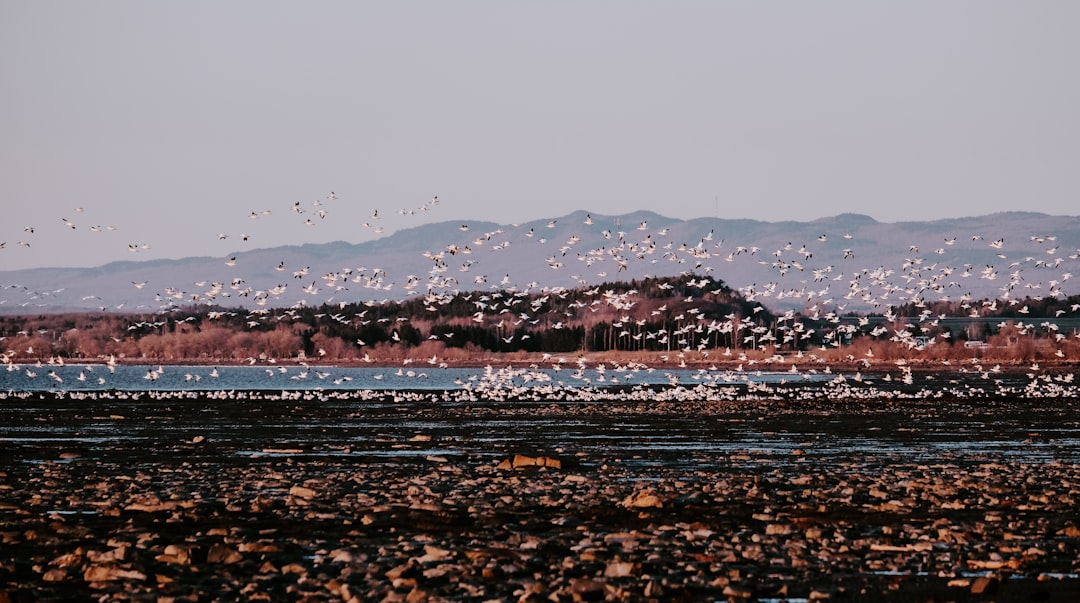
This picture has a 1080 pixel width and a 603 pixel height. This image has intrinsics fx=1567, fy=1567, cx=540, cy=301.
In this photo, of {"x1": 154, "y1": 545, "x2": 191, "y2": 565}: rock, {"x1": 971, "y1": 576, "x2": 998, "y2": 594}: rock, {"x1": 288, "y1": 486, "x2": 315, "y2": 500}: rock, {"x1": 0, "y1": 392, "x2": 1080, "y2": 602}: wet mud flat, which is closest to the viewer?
{"x1": 971, "y1": 576, "x2": 998, "y2": 594}: rock

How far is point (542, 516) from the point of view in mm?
20828

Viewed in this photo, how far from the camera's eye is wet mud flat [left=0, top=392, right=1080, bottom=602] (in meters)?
15.5

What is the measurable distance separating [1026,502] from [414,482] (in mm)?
9482

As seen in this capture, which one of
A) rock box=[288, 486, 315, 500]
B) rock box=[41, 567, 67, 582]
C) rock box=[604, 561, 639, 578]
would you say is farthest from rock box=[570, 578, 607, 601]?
rock box=[288, 486, 315, 500]

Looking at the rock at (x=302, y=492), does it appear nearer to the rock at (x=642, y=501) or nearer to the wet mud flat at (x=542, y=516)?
the wet mud flat at (x=542, y=516)

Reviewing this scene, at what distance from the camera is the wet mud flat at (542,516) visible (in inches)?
611

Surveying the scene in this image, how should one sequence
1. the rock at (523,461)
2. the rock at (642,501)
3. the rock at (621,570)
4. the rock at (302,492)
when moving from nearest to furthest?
the rock at (621,570), the rock at (642,501), the rock at (302,492), the rock at (523,461)

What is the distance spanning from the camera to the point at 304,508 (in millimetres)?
21609

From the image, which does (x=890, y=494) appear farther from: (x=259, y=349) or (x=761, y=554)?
(x=259, y=349)

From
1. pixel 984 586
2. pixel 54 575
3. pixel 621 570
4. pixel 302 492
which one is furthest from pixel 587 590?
pixel 302 492

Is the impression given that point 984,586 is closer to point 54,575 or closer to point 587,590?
point 587,590

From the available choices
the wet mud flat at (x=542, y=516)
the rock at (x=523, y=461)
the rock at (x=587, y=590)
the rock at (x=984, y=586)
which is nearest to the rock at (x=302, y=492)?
the wet mud flat at (x=542, y=516)

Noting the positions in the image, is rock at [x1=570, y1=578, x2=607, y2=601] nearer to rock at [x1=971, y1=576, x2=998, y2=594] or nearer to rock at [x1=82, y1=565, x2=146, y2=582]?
rock at [x1=971, y1=576, x2=998, y2=594]

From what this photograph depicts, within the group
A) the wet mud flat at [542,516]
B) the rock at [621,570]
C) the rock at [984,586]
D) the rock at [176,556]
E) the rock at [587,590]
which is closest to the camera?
the rock at [587,590]
